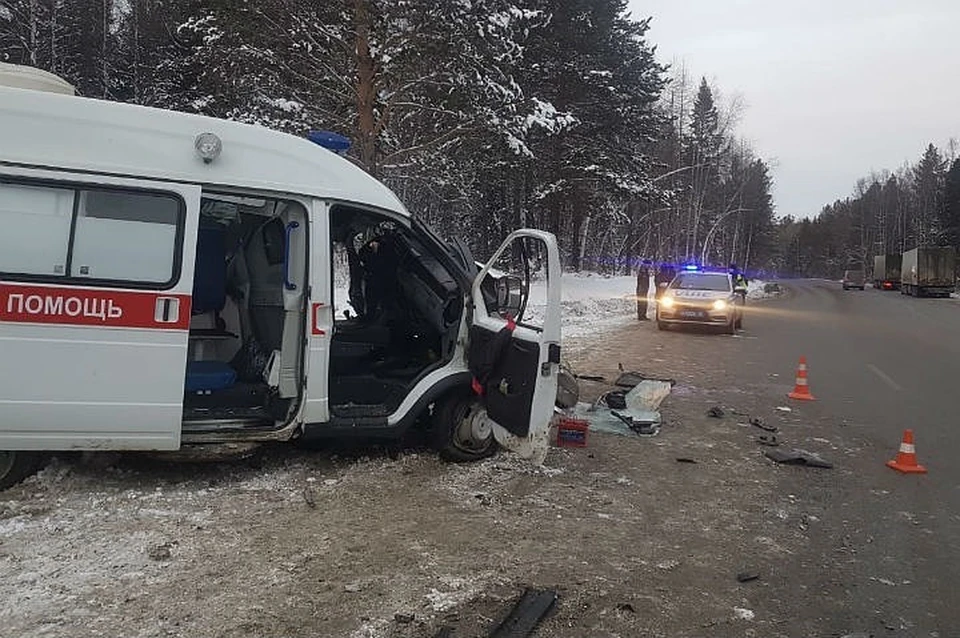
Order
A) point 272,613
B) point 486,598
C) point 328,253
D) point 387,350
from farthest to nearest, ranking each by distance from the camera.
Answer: point 387,350, point 328,253, point 486,598, point 272,613

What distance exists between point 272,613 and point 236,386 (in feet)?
8.40

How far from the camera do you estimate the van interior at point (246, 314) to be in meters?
5.42

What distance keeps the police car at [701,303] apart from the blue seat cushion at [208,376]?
14.6 m

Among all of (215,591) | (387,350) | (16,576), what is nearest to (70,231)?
(16,576)

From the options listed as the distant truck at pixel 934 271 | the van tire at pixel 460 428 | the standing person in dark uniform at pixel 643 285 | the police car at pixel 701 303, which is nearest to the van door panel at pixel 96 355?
the van tire at pixel 460 428

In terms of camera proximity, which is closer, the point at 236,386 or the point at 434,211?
the point at 236,386

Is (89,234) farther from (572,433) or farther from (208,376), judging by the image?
(572,433)

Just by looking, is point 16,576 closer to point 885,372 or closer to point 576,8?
point 885,372

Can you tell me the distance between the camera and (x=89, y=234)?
471cm

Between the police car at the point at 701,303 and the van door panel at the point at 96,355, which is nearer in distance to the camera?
the van door panel at the point at 96,355

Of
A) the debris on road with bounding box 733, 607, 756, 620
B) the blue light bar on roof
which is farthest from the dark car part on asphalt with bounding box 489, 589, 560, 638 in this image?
the blue light bar on roof

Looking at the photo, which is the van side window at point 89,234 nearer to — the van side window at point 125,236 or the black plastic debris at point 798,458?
the van side window at point 125,236

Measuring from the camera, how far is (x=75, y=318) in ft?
15.1

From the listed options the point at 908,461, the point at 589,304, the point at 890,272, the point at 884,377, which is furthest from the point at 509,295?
the point at 890,272
